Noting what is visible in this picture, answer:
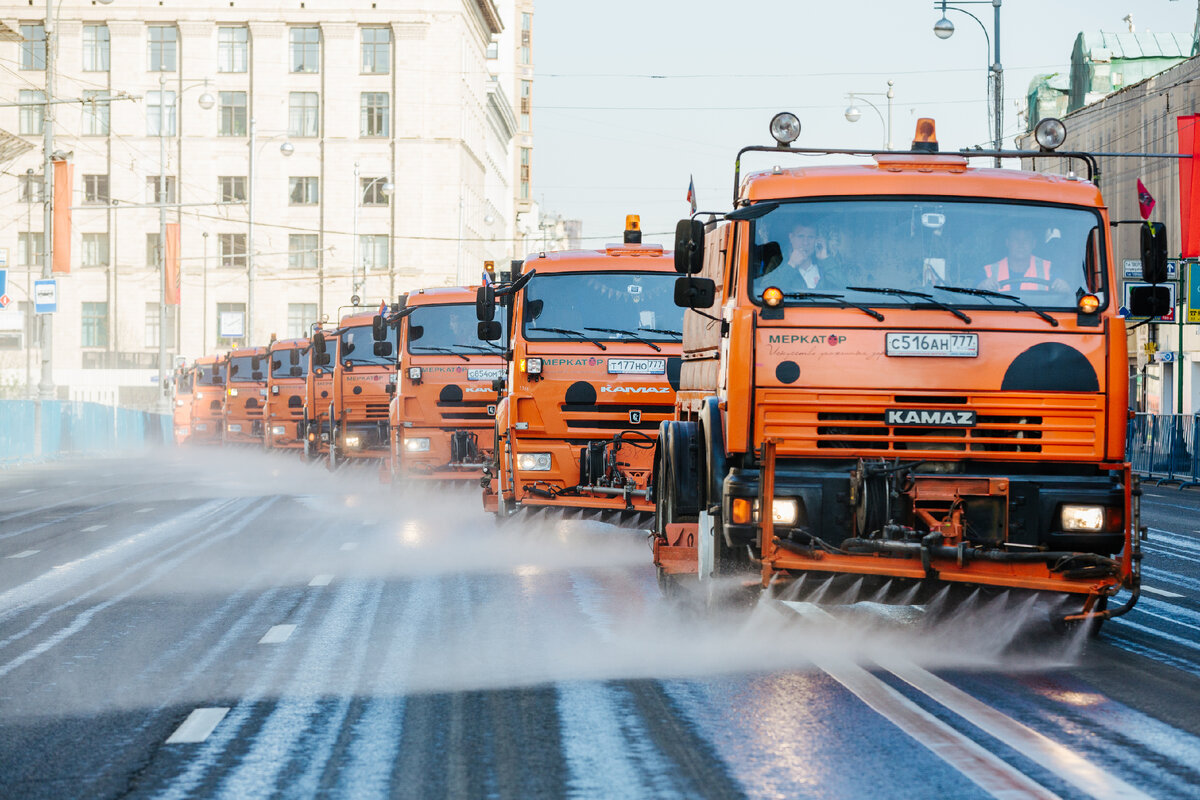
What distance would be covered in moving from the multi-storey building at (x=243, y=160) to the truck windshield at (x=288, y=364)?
46707 mm

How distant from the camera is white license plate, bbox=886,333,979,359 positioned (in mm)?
9039

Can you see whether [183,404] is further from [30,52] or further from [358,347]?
[30,52]

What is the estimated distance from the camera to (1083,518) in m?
8.93

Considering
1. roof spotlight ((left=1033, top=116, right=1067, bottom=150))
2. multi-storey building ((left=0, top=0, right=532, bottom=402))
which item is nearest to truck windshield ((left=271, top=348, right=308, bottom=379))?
roof spotlight ((left=1033, top=116, right=1067, bottom=150))

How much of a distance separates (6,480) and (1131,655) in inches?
990

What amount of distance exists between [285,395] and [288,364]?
0.69 m

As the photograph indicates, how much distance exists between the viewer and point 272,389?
36781 millimetres

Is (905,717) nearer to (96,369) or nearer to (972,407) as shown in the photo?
(972,407)

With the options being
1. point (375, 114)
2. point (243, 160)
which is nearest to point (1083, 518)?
point (375, 114)

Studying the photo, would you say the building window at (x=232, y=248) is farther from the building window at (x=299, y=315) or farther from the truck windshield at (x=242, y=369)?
the truck windshield at (x=242, y=369)

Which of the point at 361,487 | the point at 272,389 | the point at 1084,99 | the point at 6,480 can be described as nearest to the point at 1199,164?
the point at 361,487

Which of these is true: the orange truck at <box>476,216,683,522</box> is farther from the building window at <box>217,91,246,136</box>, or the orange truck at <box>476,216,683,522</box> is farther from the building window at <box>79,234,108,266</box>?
the building window at <box>79,234,108,266</box>

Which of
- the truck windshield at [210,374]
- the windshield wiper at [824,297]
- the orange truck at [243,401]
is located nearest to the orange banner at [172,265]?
the truck windshield at [210,374]

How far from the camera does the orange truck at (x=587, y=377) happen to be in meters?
15.0
